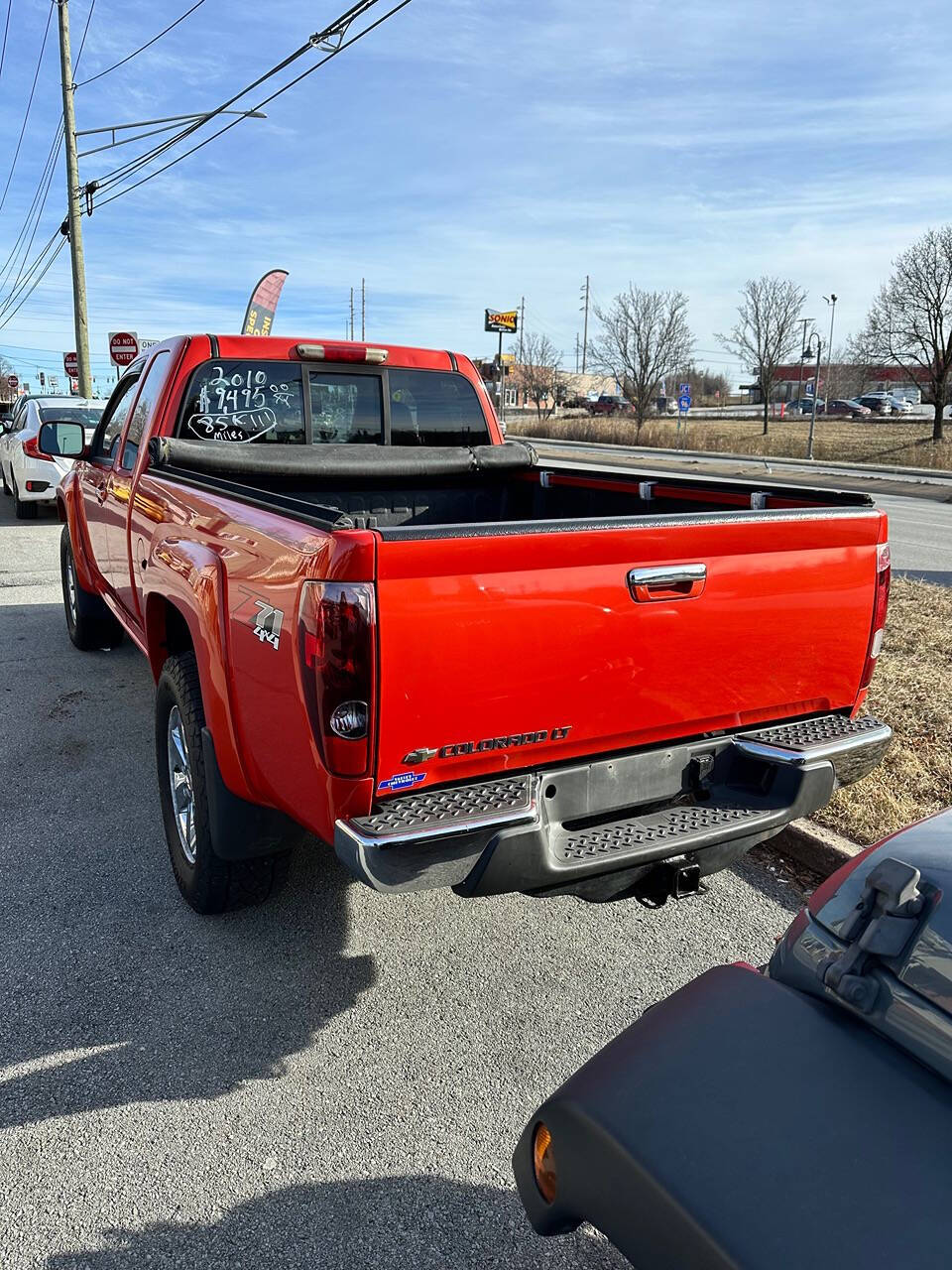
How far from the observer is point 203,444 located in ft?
14.8

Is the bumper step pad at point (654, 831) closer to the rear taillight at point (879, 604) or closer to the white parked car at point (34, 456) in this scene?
the rear taillight at point (879, 604)

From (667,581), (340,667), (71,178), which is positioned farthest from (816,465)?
(340,667)

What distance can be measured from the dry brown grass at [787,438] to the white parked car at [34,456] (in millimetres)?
30103

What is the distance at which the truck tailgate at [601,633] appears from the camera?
2.50 m

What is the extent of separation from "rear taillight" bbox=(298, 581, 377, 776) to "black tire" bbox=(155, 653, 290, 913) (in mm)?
904

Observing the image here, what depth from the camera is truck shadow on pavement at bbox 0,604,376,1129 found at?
2879 millimetres

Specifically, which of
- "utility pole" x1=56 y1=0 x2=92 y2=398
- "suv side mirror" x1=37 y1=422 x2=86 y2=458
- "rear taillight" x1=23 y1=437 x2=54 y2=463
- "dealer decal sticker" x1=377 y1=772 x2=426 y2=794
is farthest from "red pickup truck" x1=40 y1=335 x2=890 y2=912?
"utility pole" x1=56 y1=0 x2=92 y2=398

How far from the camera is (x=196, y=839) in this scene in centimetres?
347

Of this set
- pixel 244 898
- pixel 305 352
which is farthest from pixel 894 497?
pixel 244 898

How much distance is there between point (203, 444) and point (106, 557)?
1.59 metres

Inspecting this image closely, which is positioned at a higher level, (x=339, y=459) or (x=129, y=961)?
(x=339, y=459)

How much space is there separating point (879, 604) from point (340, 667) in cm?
197

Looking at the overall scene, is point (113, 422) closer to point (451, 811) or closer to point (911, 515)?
point (451, 811)

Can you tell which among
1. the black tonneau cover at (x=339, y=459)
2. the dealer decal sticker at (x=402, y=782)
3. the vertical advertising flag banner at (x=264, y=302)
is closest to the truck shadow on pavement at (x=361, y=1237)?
the dealer decal sticker at (x=402, y=782)
